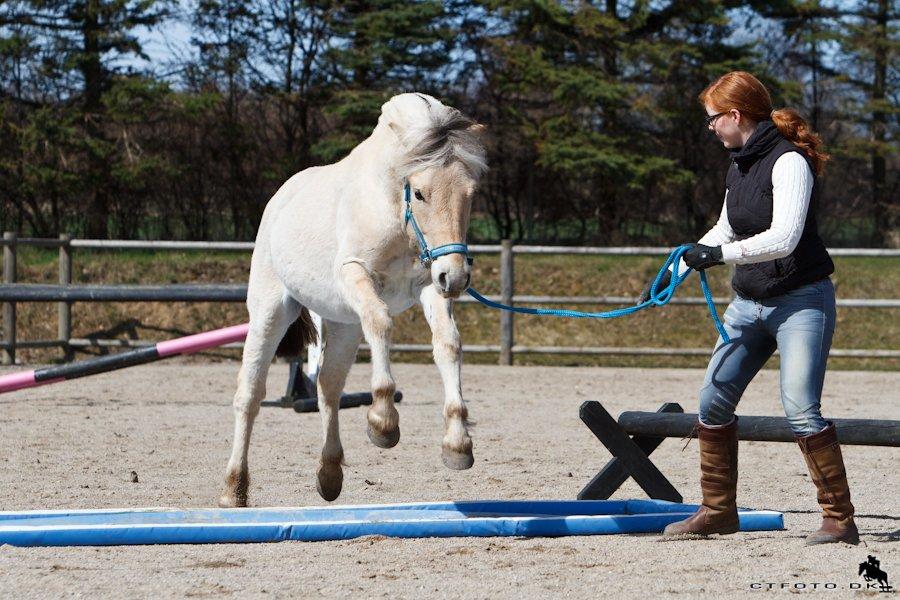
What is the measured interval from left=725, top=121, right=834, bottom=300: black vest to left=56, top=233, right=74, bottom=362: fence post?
11738 mm

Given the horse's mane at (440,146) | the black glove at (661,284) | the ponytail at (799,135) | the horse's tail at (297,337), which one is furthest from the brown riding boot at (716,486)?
the horse's tail at (297,337)

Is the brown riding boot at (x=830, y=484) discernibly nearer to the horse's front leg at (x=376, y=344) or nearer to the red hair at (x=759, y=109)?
the red hair at (x=759, y=109)

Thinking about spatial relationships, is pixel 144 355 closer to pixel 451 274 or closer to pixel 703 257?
pixel 451 274

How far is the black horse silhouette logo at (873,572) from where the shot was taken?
12.3 ft

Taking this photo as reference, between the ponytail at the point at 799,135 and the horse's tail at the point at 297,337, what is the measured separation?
2.90 metres

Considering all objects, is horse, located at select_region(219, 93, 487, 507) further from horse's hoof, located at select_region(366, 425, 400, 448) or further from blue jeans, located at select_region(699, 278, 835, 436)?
blue jeans, located at select_region(699, 278, 835, 436)

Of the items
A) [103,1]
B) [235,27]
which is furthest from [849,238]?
[103,1]

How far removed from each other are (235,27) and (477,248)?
12.8m

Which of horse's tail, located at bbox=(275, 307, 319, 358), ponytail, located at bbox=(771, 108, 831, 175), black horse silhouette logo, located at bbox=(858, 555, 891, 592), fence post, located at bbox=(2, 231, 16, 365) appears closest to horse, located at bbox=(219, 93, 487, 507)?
horse's tail, located at bbox=(275, 307, 319, 358)

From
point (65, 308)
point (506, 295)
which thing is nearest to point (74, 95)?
point (65, 308)

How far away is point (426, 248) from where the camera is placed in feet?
15.2

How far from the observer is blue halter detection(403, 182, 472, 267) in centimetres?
448

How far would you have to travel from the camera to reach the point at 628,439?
5293 mm

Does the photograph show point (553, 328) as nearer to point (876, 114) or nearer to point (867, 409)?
point (867, 409)
